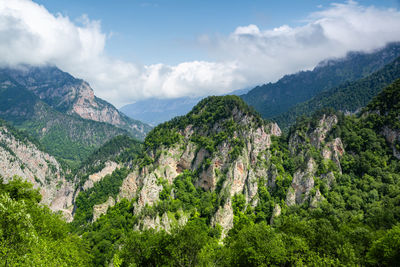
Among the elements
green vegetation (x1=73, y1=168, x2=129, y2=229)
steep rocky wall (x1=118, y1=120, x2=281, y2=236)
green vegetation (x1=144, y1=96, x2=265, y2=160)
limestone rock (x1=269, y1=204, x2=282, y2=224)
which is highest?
green vegetation (x1=144, y1=96, x2=265, y2=160)

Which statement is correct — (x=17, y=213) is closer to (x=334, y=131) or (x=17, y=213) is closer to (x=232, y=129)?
(x=232, y=129)

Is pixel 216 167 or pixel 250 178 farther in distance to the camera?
pixel 216 167

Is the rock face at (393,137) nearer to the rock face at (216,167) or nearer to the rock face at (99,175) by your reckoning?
the rock face at (216,167)

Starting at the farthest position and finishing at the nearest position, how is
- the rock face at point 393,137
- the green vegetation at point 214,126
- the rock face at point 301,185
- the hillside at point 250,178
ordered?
the green vegetation at point 214,126
the rock face at point 393,137
the rock face at point 301,185
the hillside at point 250,178

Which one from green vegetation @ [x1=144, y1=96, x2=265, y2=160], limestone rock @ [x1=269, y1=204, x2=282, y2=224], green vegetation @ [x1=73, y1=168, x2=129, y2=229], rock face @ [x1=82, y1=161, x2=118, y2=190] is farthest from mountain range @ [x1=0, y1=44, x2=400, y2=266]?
rock face @ [x1=82, y1=161, x2=118, y2=190]

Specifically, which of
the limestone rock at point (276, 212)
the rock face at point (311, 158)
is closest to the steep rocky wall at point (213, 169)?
Answer: the limestone rock at point (276, 212)

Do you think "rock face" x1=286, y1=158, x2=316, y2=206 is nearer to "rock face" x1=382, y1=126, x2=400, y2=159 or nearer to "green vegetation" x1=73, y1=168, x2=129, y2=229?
"rock face" x1=382, y1=126, x2=400, y2=159

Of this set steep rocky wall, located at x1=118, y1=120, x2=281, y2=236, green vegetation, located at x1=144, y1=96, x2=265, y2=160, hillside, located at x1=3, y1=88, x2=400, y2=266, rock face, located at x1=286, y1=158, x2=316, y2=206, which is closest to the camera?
hillside, located at x1=3, y1=88, x2=400, y2=266

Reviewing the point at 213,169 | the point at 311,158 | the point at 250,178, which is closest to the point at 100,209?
the point at 213,169

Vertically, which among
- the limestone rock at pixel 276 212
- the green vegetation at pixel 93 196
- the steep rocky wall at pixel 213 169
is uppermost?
the steep rocky wall at pixel 213 169

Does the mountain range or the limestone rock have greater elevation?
the mountain range

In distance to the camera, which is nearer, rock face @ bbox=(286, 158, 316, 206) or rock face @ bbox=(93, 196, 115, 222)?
rock face @ bbox=(286, 158, 316, 206)

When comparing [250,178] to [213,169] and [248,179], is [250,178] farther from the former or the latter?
[213,169]

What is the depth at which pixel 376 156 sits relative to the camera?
88.6m
